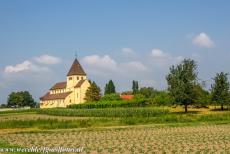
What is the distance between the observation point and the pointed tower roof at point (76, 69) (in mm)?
146750

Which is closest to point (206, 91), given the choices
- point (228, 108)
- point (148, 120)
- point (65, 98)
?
point (228, 108)

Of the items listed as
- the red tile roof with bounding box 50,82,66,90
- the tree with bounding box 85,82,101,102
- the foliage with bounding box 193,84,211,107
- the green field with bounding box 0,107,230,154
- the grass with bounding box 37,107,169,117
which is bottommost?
the green field with bounding box 0,107,230,154

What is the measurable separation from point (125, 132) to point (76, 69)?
11383 cm

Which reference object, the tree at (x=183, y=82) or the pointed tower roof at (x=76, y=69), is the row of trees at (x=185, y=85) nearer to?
the tree at (x=183, y=82)

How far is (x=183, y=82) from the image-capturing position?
220 feet

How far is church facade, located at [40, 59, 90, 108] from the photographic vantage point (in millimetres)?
137875

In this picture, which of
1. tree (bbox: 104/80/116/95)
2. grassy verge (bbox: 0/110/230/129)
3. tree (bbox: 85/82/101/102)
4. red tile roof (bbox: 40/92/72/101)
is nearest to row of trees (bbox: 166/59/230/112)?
grassy verge (bbox: 0/110/230/129)

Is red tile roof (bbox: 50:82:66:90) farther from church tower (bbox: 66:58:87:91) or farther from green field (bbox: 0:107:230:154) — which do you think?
green field (bbox: 0:107:230:154)

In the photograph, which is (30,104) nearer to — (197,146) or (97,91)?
(97,91)

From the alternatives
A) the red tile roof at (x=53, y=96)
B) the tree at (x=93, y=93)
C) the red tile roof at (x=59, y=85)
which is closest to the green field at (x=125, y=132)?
the tree at (x=93, y=93)

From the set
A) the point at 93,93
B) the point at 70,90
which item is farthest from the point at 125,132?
the point at 70,90

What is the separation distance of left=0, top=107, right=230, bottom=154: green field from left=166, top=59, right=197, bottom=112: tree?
12.9 feet

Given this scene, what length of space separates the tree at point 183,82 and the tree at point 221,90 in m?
7.56

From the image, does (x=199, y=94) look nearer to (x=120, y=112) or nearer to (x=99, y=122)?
(x=120, y=112)
